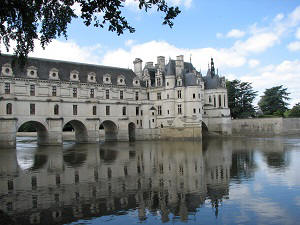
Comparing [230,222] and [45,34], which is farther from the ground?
[45,34]

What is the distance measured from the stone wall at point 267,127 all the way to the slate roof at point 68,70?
2224cm

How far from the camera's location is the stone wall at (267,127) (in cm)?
5719

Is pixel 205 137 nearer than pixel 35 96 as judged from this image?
No

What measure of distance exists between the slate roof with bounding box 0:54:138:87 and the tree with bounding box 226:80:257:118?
2545 centimetres

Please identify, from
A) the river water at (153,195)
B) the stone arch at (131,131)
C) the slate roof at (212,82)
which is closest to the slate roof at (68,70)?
the stone arch at (131,131)

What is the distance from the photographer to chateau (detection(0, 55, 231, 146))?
4156 cm

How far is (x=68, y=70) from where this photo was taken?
1897 inches

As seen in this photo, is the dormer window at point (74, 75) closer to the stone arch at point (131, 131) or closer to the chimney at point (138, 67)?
the stone arch at point (131, 131)

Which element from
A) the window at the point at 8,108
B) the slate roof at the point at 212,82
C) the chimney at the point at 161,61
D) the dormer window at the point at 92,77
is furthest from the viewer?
the slate roof at the point at 212,82

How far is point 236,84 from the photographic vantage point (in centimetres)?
7294

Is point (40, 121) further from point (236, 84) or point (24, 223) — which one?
point (236, 84)

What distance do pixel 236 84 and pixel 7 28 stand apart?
66.2 metres

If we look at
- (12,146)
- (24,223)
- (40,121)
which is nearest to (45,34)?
(24,223)

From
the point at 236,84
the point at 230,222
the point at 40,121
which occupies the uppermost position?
the point at 236,84
